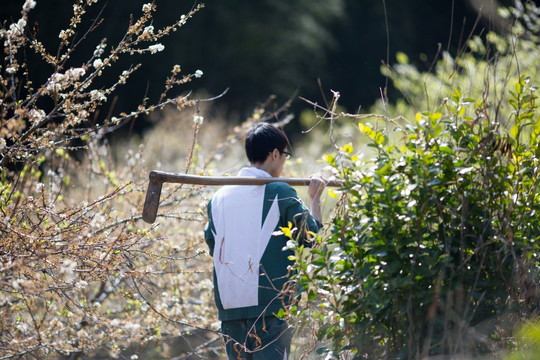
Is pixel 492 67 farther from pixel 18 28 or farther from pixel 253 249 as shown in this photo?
pixel 18 28

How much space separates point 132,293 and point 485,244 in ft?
7.09

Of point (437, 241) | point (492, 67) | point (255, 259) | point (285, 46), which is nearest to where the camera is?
point (437, 241)

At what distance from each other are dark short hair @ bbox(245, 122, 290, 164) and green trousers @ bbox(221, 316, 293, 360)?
0.79 m

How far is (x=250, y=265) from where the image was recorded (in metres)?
2.99

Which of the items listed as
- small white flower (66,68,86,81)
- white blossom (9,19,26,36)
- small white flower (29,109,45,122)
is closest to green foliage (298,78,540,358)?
small white flower (66,68,86,81)

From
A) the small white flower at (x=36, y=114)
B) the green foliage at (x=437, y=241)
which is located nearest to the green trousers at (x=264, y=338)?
the green foliage at (x=437, y=241)

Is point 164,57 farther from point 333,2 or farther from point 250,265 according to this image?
point 250,265

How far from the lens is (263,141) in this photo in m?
3.29

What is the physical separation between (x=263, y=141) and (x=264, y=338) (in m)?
0.95

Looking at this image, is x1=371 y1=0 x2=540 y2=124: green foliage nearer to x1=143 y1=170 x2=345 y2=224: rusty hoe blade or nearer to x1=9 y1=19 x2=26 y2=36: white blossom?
x1=143 y1=170 x2=345 y2=224: rusty hoe blade

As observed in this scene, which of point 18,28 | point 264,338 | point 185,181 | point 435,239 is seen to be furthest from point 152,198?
point 435,239

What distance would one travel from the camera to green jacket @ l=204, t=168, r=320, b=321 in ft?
10.0

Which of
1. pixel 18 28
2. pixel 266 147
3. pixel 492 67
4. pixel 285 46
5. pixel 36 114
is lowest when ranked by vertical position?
pixel 266 147

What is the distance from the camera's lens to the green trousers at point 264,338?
3.03 meters
